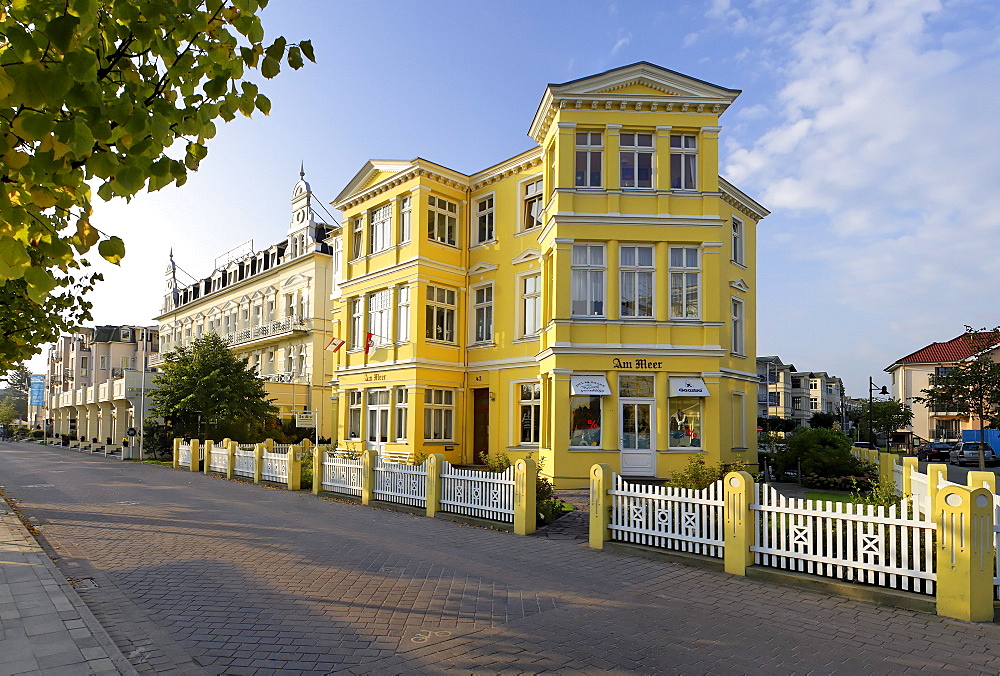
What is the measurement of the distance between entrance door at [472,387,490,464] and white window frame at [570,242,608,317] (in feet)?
26.3

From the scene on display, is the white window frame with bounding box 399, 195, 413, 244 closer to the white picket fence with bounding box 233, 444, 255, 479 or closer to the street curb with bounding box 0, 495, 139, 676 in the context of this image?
the white picket fence with bounding box 233, 444, 255, 479

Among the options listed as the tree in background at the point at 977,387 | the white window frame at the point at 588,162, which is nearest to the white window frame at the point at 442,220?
the white window frame at the point at 588,162

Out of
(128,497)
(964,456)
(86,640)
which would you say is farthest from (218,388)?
(964,456)

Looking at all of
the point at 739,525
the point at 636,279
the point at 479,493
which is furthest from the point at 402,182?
the point at 739,525

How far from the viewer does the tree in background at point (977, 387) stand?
3338 centimetres

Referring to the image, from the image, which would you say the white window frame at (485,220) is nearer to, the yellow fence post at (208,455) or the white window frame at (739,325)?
the white window frame at (739,325)

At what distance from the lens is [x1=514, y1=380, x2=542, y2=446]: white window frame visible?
2452cm

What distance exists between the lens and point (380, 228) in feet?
93.8

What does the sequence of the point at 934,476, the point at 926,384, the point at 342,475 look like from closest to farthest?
the point at 934,476, the point at 342,475, the point at 926,384

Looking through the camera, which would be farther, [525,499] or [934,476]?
[525,499]

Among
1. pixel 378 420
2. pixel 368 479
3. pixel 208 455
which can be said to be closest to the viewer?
Answer: pixel 368 479

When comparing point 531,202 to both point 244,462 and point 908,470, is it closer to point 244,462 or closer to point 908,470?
point 244,462

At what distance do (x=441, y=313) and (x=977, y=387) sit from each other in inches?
1033

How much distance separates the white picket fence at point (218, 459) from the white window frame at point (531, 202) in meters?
14.1
